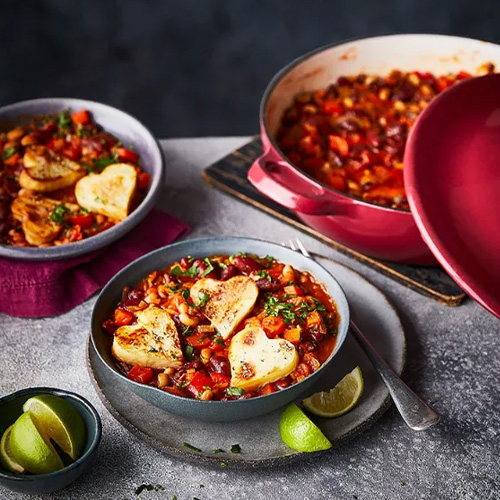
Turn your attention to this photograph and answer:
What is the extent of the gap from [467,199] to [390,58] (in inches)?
51.2

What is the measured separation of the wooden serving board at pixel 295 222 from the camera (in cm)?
287

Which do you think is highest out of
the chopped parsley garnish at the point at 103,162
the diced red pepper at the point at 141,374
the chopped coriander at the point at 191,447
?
the chopped parsley garnish at the point at 103,162

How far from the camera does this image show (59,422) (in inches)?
82.7

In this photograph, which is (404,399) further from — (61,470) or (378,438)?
(61,470)

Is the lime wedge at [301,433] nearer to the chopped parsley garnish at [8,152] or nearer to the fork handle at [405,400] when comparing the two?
the fork handle at [405,400]

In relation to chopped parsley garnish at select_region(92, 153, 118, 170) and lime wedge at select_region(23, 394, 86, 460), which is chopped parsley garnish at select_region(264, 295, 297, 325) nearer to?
lime wedge at select_region(23, 394, 86, 460)

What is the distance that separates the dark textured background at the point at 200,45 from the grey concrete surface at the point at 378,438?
3678 millimetres

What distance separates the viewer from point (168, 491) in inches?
85.5

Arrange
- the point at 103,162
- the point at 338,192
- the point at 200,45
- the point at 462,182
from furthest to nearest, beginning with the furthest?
the point at 200,45
the point at 103,162
the point at 338,192
the point at 462,182

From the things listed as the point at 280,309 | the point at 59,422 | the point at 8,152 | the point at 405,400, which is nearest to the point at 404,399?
the point at 405,400

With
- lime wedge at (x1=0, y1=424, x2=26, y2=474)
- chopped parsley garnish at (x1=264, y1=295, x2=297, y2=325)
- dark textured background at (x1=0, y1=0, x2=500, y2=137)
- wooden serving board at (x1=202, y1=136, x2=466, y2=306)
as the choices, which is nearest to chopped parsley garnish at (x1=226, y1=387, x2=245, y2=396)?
chopped parsley garnish at (x1=264, y1=295, x2=297, y2=325)

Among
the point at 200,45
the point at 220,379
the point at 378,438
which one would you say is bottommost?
the point at 200,45

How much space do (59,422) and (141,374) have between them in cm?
27

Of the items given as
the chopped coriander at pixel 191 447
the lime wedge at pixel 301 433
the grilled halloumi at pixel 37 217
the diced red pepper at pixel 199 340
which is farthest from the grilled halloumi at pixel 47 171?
the lime wedge at pixel 301 433
